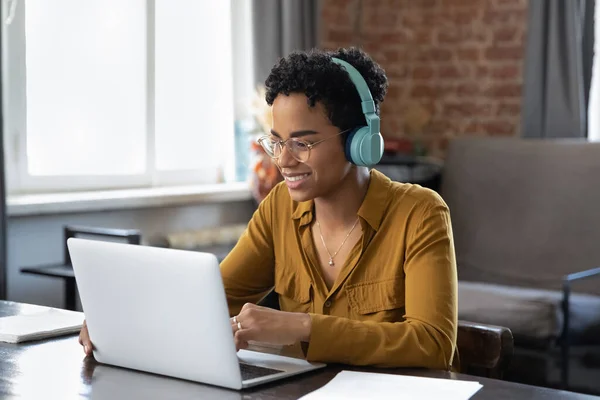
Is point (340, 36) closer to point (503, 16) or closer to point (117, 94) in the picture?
point (503, 16)

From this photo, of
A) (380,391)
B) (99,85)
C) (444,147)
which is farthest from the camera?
(444,147)

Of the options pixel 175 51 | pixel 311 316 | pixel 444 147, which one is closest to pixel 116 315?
pixel 311 316

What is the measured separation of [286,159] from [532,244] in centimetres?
234

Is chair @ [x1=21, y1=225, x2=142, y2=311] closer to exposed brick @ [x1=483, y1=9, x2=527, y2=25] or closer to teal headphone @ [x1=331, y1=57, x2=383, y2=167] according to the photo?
teal headphone @ [x1=331, y1=57, x2=383, y2=167]

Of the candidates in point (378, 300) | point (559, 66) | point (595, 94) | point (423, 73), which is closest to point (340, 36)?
point (423, 73)

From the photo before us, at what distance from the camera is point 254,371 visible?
4.78ft

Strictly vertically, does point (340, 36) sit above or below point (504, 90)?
above

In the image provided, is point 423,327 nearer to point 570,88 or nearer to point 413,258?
point 413,258

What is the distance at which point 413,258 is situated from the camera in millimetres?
1692

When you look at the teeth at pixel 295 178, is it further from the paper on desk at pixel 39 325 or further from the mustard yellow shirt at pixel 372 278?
the paper on desk at pixel 39 325

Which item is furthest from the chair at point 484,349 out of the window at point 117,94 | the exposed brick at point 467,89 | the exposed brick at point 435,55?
the exposed brick at point 435,55

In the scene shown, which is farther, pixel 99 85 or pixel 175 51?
pixel 175 51

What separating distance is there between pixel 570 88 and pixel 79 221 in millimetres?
2249

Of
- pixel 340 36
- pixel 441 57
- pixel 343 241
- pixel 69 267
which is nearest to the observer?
pixel 343 241
